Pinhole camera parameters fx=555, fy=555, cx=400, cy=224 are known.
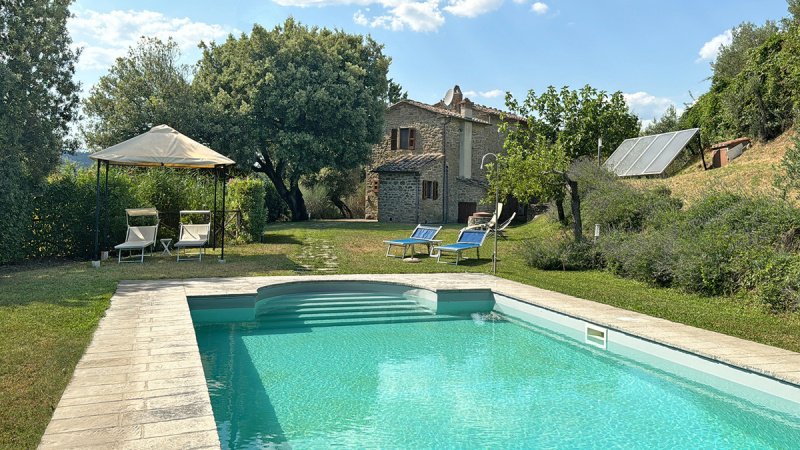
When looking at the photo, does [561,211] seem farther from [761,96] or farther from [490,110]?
[490,110]

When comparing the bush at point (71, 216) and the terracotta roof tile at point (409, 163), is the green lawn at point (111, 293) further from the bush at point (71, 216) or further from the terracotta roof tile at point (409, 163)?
the terracotta roof tile at point (409, 163)

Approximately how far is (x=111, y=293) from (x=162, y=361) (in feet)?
13.5

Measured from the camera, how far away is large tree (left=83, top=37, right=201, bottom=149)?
2362 centimetres

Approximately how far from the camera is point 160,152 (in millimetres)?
11719

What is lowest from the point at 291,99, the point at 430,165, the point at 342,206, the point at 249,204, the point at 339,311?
the point at 339,311

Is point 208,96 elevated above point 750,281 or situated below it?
above

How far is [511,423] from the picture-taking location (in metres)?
4.70

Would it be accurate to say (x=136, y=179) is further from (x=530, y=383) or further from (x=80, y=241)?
(x=530, y=383)

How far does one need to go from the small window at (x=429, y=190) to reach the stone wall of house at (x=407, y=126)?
1077 millimetres

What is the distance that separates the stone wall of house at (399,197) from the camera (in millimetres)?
28453

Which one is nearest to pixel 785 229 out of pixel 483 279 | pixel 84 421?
pixel 483 279

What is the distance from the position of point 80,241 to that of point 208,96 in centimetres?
1481

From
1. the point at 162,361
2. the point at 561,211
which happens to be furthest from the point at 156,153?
the point at 561,211

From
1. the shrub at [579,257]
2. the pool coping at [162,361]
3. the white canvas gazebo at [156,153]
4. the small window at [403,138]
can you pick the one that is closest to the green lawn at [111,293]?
the pool coping at [162,361]
